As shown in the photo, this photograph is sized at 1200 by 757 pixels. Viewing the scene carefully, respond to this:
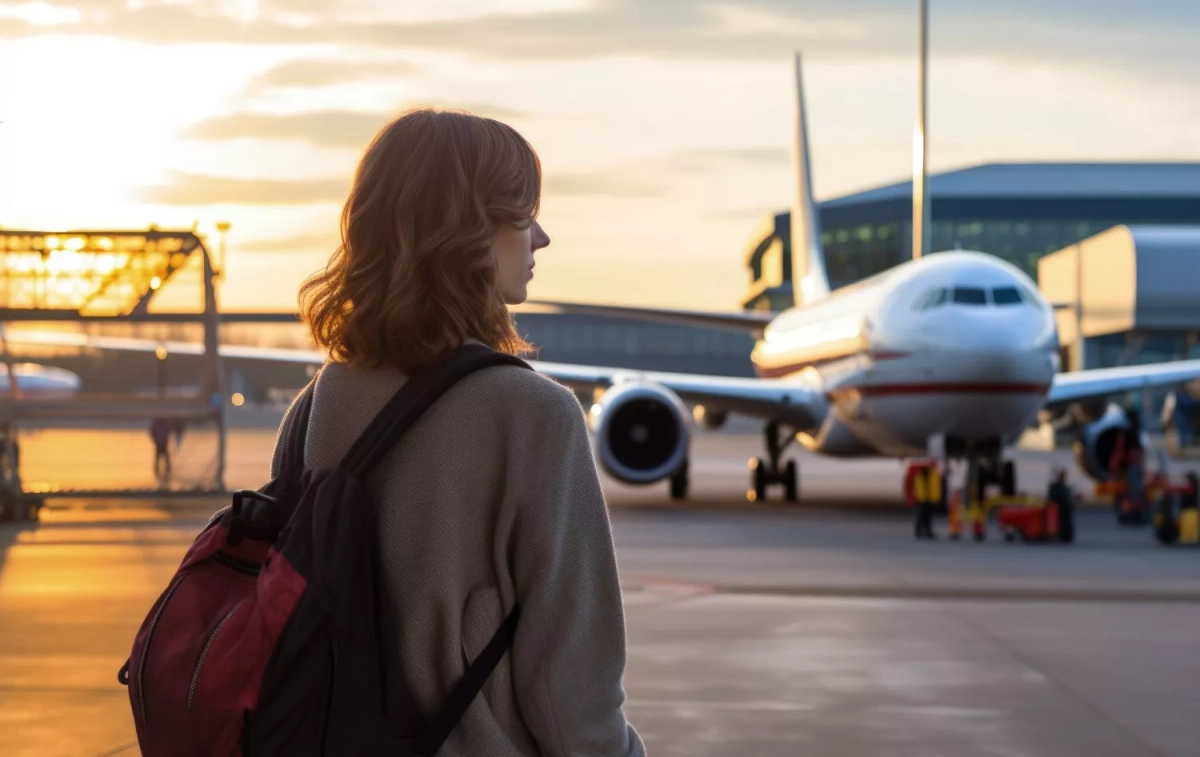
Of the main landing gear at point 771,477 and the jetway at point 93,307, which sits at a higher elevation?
the jetway at point 93,307

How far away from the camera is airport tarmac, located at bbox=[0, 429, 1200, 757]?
671 centimetres

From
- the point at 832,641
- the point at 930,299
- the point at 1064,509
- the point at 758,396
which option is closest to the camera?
the point at 832,641

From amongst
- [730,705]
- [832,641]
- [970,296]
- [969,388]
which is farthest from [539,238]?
[970,296]

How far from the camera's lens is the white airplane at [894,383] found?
62.7 feet

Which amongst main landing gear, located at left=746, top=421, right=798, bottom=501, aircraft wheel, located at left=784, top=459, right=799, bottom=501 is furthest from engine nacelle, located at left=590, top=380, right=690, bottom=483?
aircraft wheel, located at left=784, top=459, right=799, bottom=501

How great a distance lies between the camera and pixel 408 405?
7.00ft

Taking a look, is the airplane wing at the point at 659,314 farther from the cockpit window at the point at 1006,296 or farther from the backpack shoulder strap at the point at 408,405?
the backpack shoulder strap at the point at 408,405

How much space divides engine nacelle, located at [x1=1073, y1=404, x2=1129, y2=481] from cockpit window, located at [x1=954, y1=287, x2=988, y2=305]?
495cm

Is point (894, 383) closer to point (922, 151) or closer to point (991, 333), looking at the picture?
point (991, 333)

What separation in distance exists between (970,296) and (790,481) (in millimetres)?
6274

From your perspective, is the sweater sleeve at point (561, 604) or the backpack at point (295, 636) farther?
the sweater sleeve at point (561, 604)

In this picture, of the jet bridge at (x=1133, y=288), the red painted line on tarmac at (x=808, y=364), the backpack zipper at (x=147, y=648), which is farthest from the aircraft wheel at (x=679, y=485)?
the jet bridge at (x=1133, y=288)

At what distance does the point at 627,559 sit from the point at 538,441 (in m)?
12.3

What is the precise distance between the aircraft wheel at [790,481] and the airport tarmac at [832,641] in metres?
7.12
